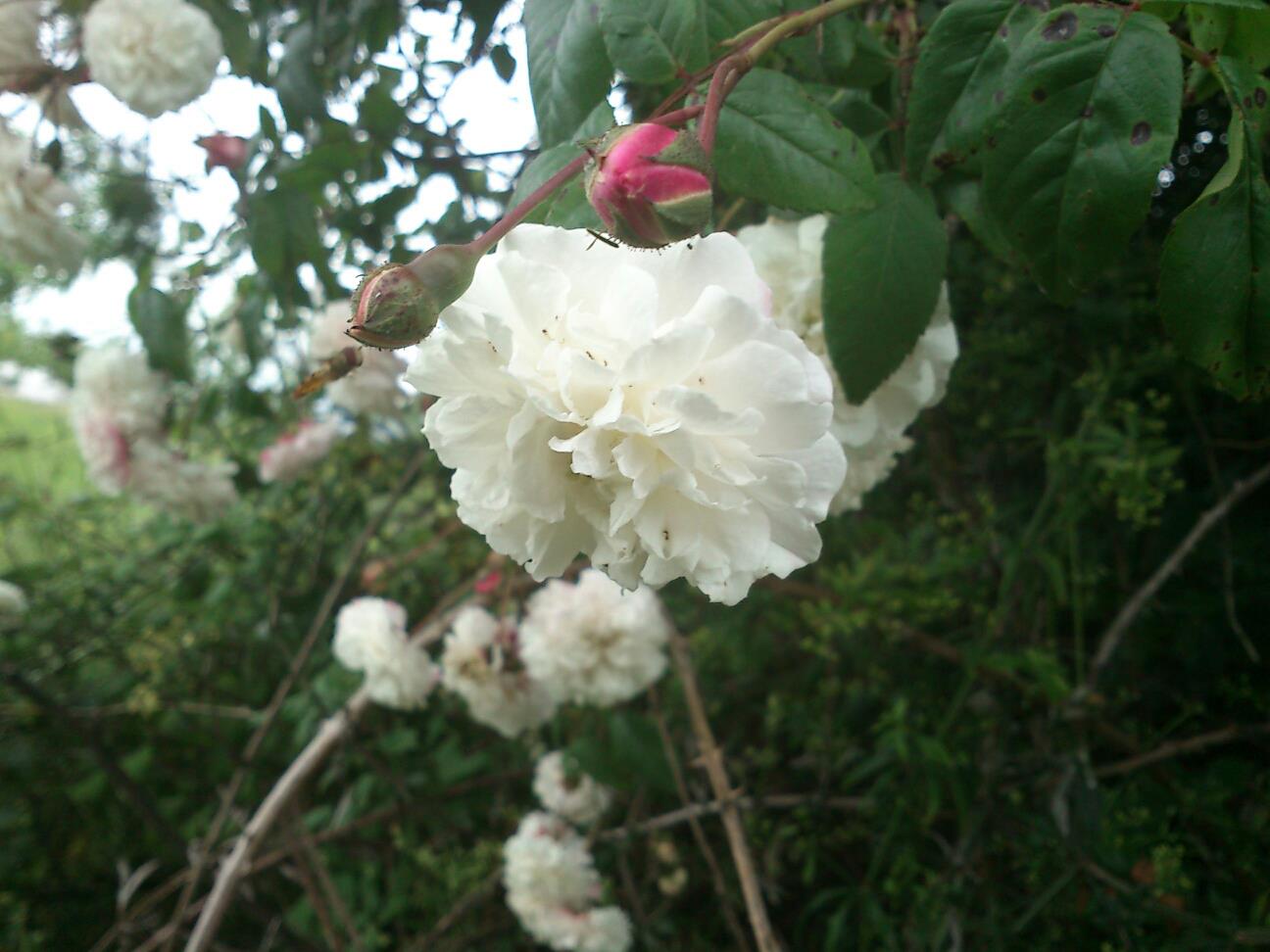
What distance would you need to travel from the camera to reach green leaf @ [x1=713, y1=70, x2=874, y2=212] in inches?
15.8

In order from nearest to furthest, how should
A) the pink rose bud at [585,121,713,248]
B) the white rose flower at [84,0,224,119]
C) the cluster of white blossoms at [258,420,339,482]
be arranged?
the pink rose bud at [585,121,713,248] → the white rose flower at [84,0,224,119] → the cluster of white blossoms at [258,420,339,482]

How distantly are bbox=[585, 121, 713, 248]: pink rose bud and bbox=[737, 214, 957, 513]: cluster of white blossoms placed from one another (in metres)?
0.21

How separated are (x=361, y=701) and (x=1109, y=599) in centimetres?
100

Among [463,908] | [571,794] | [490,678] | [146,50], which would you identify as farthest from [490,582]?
[146,50]

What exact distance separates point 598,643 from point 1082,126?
2.37 feet

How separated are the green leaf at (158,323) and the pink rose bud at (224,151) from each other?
0.16 metres

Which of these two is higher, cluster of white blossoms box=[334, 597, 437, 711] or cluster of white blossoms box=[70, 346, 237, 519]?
cluster of white blossoms box=[70, 346, 237, 519]

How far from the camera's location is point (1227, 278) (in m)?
0.39

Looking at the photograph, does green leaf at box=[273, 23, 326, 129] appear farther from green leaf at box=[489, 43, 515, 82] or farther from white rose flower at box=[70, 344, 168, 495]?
white rose flower at box=[70, 344, 168, 495]

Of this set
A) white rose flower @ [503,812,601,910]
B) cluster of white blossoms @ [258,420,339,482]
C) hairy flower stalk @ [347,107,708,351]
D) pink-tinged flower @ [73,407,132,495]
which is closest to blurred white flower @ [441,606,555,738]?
white rose flower @ [503,812,601,910]

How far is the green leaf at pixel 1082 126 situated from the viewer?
1.23 feet

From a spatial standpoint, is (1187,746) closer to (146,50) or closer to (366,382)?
(366,382)

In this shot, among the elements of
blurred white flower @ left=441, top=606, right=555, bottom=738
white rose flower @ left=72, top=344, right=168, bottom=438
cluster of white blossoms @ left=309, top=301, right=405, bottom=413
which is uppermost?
white rose flower @ left=72, top=344, right=168, bottom=438

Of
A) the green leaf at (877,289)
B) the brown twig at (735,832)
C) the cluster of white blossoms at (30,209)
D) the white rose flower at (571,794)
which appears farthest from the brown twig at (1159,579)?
the cluster of white blossoms at (30,209)
